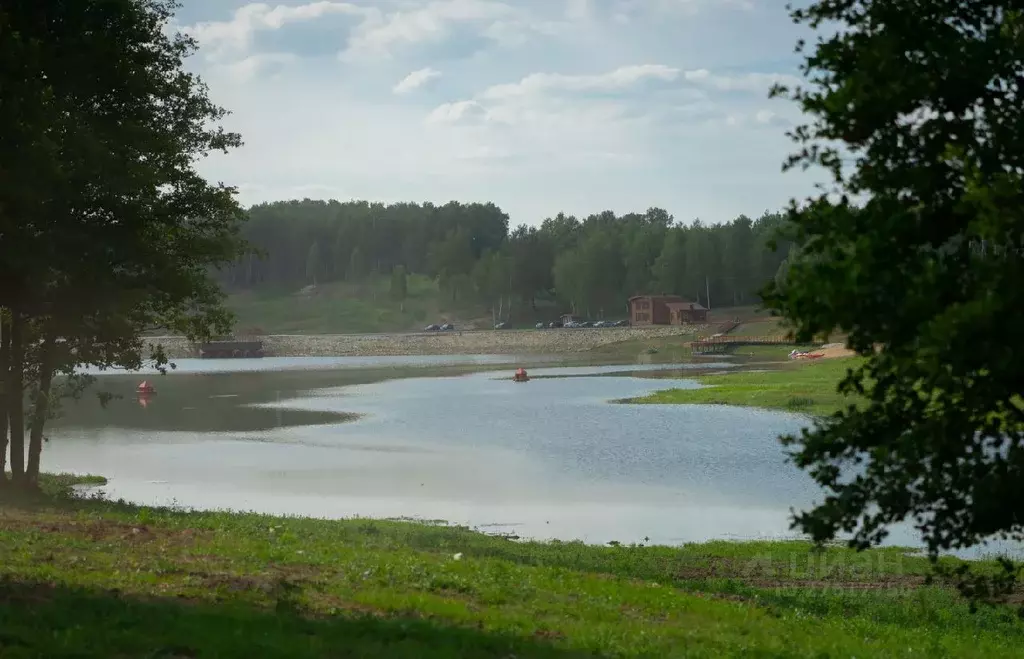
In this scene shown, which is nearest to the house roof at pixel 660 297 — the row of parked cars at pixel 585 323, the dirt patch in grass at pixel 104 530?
the row of parked cars at pixel 585 323

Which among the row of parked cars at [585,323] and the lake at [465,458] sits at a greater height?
the row of parked cars at [585,323]

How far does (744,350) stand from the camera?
133 metres

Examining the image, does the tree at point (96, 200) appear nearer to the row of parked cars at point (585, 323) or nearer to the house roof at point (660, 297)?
the house roof at point (660, 297)

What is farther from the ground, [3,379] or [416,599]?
[3,379]

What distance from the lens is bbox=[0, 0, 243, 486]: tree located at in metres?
20.6

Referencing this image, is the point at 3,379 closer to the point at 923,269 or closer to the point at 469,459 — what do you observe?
the point at 469,459

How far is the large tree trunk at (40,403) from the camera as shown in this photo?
28406mm

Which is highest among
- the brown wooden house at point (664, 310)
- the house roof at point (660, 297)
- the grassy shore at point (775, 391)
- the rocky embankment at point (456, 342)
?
the house roof at point (660, 297)

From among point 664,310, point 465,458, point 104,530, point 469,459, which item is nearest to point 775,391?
point 465,458

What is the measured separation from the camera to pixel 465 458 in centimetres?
4606

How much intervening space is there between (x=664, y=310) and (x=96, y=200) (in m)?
151

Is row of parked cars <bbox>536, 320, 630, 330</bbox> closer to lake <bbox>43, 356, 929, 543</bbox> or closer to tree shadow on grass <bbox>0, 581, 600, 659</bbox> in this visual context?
lake <bbox>43, 356, 929, 543</bbox>

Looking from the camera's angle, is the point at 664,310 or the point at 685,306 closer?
the point at 685,306

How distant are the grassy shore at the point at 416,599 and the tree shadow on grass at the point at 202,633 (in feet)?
0.10
